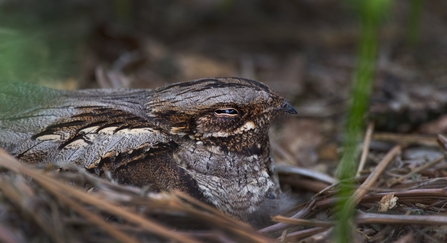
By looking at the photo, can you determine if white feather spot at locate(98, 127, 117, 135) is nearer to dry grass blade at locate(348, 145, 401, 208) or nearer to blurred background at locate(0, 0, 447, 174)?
dry grass blade at locate(348, 145, 401, 208)

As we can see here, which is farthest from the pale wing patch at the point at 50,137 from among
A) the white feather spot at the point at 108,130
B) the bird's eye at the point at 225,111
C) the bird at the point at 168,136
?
the bird's eye at the point at 225,111

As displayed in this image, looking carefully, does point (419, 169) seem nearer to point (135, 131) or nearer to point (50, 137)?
point (135, 131)

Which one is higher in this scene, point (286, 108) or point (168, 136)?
point (286, 108)

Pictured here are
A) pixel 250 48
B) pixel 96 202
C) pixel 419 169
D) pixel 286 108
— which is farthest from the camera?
pixel 250 48

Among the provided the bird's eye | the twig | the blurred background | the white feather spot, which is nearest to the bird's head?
the bird's eye

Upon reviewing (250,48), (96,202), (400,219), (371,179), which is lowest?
(400,219)

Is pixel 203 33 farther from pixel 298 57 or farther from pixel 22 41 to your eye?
pixel 22 41

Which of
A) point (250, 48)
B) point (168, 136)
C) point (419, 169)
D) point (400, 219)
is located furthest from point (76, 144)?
point (250, 48)
